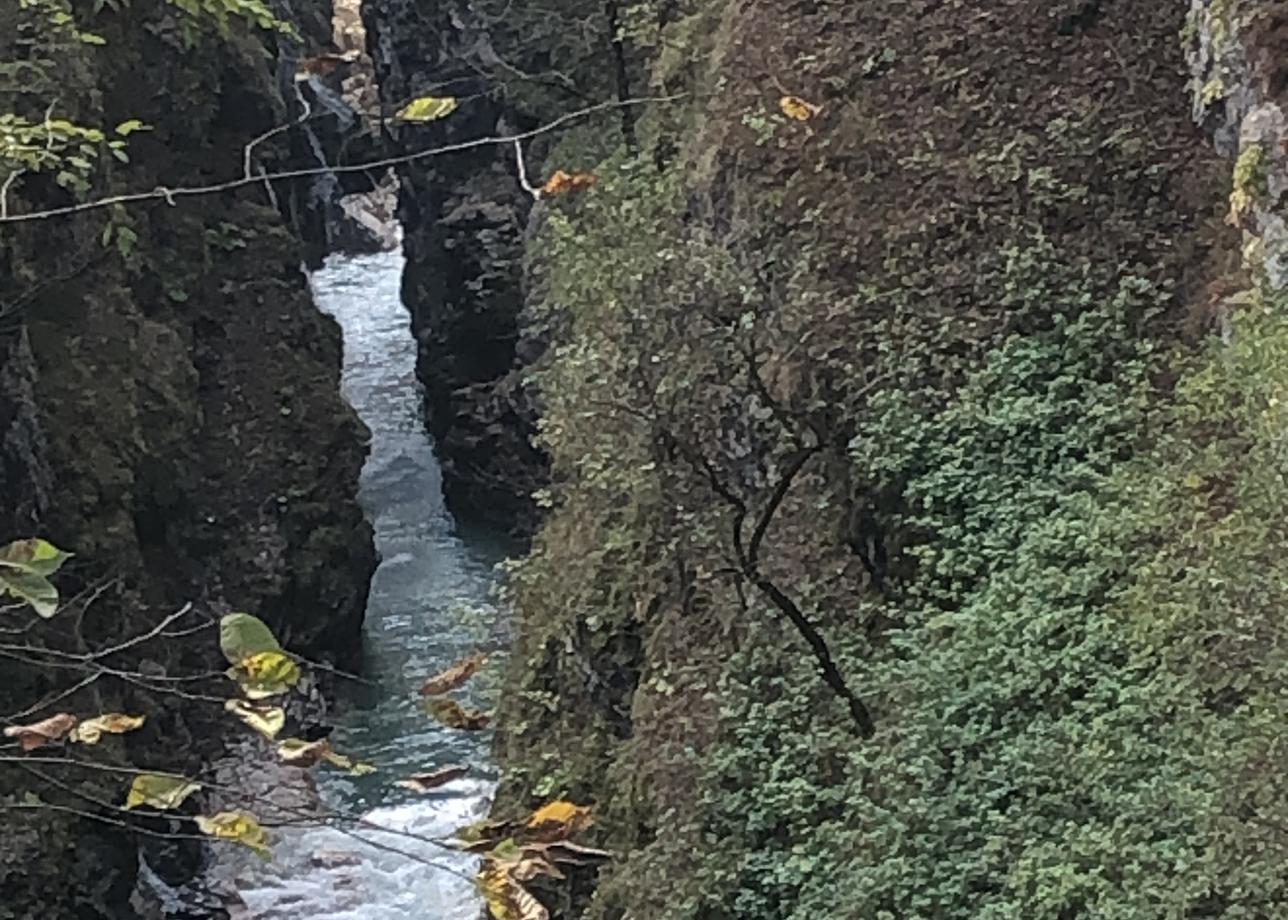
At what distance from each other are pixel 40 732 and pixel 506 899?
0.88 meters

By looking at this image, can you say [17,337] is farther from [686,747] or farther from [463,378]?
[463,378]

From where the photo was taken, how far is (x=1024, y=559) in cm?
757

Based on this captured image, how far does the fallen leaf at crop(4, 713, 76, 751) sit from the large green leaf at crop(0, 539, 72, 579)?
14.3 inches

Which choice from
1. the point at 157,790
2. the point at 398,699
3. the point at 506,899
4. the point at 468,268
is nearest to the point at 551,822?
the point at 506,899

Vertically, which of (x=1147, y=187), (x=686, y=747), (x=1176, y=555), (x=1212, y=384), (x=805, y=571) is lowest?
(x=686, y=747)

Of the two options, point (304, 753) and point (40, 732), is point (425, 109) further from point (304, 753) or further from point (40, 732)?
point (40, 732)

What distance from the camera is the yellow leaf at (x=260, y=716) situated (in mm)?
2742

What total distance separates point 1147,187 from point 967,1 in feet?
7.59

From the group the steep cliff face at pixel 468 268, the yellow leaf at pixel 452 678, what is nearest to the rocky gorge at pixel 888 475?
the yellow leaf at pixel 452 678

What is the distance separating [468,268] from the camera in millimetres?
25125

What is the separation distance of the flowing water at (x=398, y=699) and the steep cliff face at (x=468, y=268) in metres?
0.94

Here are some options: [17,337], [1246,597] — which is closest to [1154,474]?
[1246,597]

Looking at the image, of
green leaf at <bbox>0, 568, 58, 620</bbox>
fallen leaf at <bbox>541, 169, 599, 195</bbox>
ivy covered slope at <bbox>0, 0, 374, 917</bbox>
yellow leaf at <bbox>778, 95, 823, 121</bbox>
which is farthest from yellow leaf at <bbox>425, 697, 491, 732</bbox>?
ivy covered slope at <bbox>0, 0, 374, 917</bbox>

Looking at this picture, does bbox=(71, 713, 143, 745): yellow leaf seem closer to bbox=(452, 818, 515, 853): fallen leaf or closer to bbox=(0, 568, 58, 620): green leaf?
bbox=(0, 568, 58, 620): green leaf
